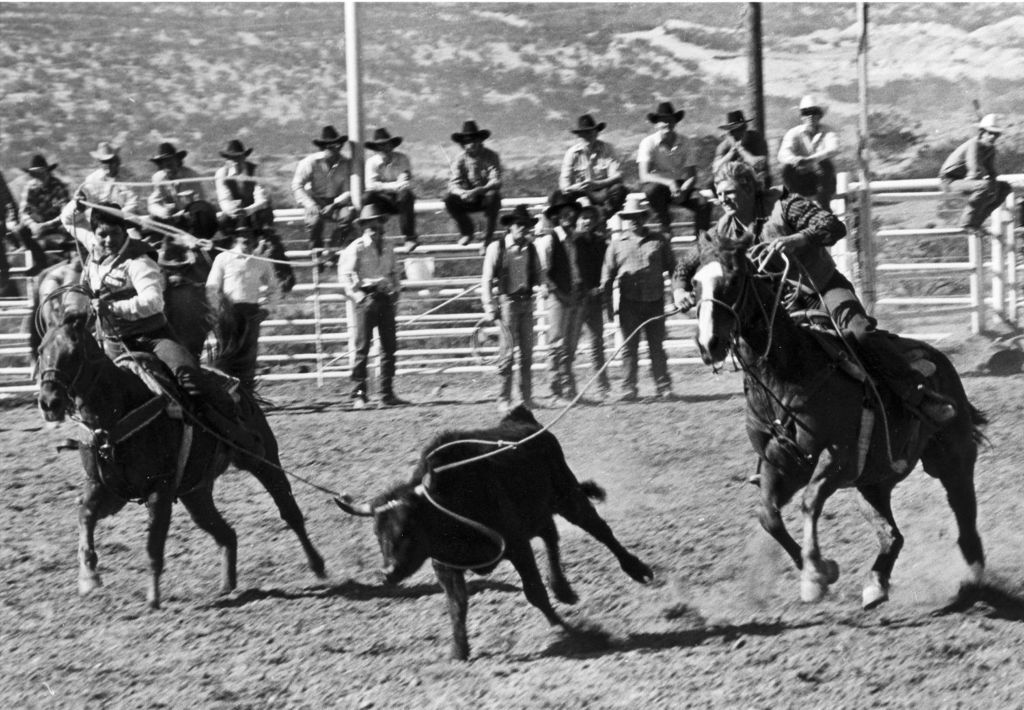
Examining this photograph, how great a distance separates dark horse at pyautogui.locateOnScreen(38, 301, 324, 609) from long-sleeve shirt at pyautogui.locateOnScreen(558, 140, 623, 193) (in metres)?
4.98

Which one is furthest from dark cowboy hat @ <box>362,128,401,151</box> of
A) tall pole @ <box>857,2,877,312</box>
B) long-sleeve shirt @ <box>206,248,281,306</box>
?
tall pole @ <box>857,2,877,312</box>

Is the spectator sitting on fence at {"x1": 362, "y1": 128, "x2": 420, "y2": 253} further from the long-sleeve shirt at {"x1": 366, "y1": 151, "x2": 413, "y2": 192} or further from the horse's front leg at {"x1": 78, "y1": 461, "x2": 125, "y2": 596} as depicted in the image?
the horse's front leg at {"x1": 78, "y1": 461, "x2": 125, "y2": 596}

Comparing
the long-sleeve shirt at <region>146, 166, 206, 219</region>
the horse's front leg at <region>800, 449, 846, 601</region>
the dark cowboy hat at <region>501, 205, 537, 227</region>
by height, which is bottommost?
the horse's front leg at <region>800, 449, 846, 601</region>

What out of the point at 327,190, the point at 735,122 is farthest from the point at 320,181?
the point at 735,122

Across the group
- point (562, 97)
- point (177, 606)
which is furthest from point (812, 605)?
point (562, 97)

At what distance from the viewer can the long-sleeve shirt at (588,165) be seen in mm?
13070

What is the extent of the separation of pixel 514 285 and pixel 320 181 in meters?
2.21

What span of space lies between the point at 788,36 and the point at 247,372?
105ft

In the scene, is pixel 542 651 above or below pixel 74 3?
below

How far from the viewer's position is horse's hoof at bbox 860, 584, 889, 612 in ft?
24.9

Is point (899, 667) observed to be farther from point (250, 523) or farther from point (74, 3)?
point (74, 3)

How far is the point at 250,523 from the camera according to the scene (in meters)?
10.3

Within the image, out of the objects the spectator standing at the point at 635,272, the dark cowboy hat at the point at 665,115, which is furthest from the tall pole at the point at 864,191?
the spectator standing at the point at 635,272

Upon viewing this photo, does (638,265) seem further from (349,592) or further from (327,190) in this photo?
(349,592)
